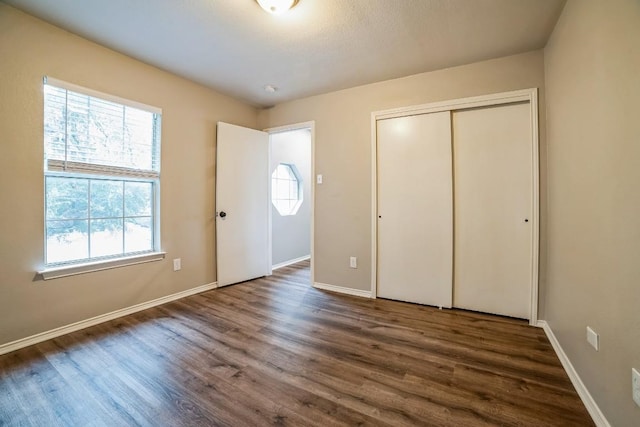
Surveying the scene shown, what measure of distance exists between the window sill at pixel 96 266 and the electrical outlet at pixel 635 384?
3.31m

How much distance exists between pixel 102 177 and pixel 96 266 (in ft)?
2.55

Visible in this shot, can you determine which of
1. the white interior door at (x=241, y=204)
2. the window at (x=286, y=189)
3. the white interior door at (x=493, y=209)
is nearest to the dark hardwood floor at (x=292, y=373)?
the white interior door at (x=493, y=209)

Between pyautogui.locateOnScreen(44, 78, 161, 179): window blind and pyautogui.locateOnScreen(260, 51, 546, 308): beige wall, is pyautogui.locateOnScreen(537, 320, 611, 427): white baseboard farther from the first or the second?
pyautogui.locateOnScreen(44, 78, 161, 179): window blind

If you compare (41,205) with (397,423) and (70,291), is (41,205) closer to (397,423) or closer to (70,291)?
(70,291)

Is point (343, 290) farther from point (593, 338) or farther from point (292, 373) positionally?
point (593, 338)

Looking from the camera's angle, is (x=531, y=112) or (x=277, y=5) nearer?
(x=277, y=5)

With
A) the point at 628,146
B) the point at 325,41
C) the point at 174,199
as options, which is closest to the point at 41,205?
the point at 174,199

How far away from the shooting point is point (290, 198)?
5.03 m

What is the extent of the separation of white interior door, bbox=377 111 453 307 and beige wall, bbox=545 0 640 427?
860mm

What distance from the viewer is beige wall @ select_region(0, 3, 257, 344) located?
72.1 inches

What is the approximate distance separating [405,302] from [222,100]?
3.24 m

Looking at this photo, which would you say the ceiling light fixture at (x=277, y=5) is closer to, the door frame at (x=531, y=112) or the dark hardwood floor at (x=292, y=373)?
the door frame at (x=531, y=112)

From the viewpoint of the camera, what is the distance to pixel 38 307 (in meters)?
1.96

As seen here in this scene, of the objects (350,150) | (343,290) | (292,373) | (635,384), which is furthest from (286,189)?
(635,384)
